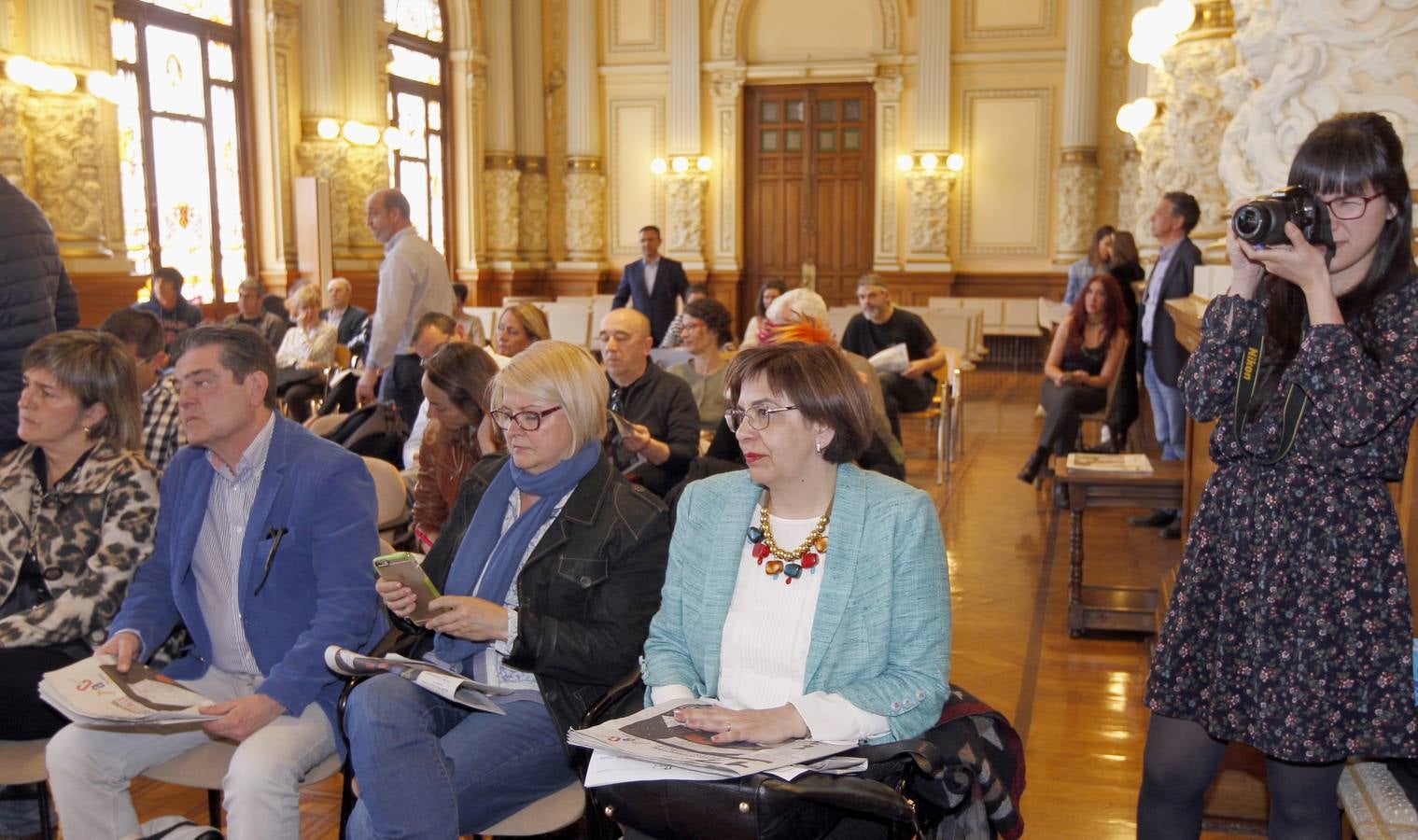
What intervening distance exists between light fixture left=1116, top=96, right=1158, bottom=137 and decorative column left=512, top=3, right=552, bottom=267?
28.3ft

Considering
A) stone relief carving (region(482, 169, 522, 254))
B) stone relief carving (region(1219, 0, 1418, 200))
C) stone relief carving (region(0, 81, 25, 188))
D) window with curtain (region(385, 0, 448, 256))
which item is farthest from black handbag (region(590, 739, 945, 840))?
stone relief carving (region(482, 169, 522, 254))

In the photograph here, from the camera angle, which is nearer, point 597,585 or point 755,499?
point 755,499

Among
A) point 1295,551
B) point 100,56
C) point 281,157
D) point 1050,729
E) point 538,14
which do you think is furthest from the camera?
point 538,14

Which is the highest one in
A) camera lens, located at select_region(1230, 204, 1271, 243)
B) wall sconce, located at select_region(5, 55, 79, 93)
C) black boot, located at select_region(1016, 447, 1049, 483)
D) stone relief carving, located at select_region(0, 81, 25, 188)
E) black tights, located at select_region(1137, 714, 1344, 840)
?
wall sconce, located at select_region(5, 55, 79, 93)

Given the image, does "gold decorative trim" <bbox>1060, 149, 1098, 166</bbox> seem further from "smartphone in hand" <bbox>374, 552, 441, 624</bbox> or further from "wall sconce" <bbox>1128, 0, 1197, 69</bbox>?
"smartphone in hand" <bbox>374, 552, 441, 624</bbox>

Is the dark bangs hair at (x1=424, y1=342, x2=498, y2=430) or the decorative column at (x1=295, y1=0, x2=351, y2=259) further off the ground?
the decorative column at (x1=295, y1=0, x2=351, y2=259)

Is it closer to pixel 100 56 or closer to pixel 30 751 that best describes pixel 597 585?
pixel 30 751

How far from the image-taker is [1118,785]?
340cm

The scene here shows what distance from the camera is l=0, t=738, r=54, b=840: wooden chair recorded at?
2592 mm

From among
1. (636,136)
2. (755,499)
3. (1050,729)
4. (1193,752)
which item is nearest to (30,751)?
(755,499)

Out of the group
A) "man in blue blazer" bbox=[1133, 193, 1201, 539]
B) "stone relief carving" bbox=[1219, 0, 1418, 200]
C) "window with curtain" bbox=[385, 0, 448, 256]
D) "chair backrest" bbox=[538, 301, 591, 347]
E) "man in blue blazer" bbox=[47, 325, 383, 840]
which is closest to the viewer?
"man in blue blazer" bbox=[47, 325, 383, 840]

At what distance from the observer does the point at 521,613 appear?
93.3 inches

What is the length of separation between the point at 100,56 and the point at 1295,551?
1024 centimetres

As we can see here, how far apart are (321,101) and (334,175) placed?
766 millimetres
